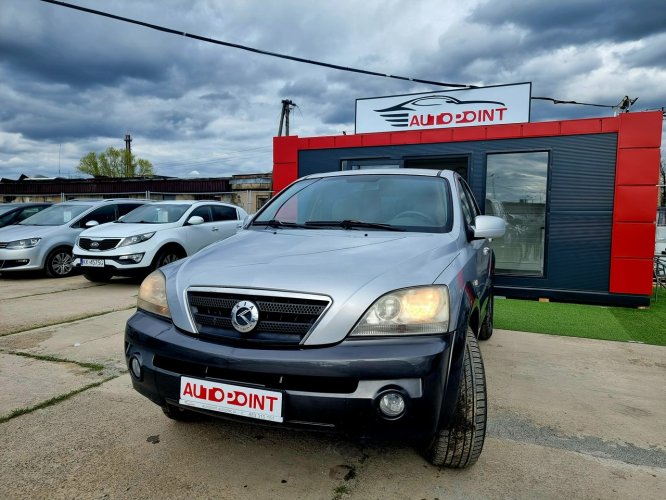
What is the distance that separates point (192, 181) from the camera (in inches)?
1050

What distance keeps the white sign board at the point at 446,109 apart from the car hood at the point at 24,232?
20.7ft

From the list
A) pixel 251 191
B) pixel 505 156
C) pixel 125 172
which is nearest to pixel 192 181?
pixel 251 191

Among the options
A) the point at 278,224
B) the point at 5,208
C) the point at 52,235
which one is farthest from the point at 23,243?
the point at 278,224

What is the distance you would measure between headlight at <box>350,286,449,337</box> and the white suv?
5631 mm

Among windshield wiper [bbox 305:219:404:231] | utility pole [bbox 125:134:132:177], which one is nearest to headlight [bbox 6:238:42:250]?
windshield wiper [bbox 305:219:404:231]

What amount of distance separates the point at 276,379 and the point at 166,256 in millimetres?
6514

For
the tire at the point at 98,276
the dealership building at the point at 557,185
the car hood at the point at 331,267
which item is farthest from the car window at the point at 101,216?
the car hood at the point at 331,267

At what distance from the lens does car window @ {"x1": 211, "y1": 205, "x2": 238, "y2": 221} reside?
893 cm

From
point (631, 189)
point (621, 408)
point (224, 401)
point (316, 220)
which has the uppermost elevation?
point (631, 189)

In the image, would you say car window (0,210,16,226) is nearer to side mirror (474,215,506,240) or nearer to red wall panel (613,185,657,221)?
side mirror (474,215,506,240)

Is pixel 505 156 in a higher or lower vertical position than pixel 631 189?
higher

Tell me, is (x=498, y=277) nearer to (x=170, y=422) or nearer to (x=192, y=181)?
(x=170, y=422)

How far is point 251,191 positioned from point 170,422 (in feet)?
72.2

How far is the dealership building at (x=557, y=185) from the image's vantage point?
257 inches
